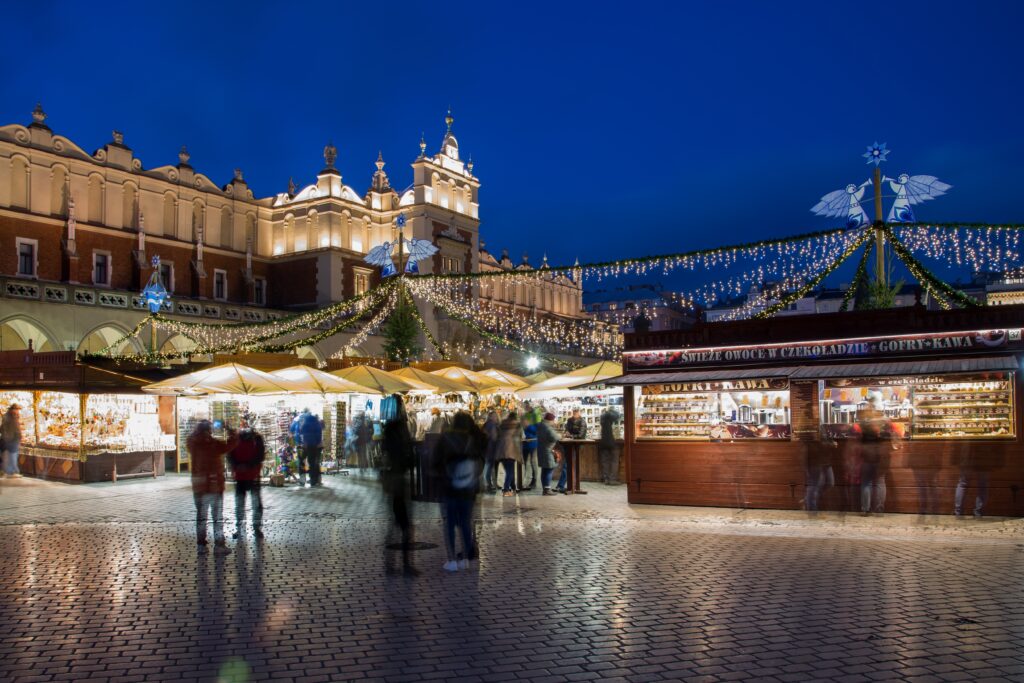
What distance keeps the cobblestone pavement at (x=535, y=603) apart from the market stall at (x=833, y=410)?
0.97m

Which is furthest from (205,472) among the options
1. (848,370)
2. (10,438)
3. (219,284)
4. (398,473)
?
(219,284)

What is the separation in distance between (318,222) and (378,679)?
160 ft

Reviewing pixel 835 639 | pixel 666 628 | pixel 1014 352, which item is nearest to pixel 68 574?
pixel 666 628

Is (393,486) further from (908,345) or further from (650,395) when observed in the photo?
(908,345)

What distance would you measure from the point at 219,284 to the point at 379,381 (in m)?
30.0

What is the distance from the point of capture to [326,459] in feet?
76.7

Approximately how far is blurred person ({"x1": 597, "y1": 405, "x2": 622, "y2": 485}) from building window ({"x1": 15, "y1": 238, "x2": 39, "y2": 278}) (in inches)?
1213

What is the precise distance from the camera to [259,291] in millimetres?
52875

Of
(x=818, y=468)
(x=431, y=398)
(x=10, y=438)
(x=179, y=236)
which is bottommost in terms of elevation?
(x=818, y=468)

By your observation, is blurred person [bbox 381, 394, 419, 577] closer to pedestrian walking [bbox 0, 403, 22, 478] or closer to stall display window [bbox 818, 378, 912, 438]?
stall display window [bbox 818, 378, 912, 438]

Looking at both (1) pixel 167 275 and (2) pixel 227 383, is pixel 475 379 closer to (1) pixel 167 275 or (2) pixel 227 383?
(2) pixel 227 383

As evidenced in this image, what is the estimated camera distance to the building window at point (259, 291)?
2067 inches

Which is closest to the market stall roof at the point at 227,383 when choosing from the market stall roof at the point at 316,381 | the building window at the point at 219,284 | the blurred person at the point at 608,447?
the market stall roof at the point at 316,381

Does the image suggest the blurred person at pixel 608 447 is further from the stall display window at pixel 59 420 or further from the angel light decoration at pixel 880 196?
the stall display window at pixel 59 420
